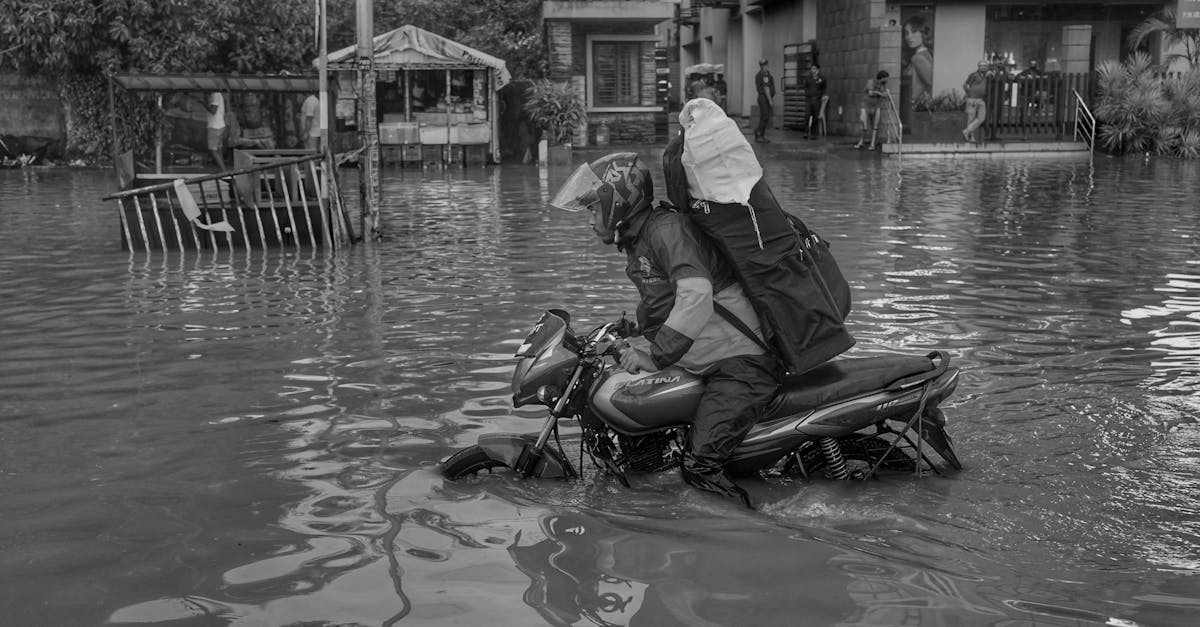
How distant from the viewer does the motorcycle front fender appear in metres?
5.21

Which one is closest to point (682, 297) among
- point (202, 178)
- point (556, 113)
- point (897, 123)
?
point (202, 178)

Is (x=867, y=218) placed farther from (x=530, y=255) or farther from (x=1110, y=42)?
(x=1110, y=42)

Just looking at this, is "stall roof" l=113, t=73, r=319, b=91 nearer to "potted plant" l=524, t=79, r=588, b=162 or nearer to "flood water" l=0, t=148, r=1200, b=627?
"flood water" l=0, t=148, r=1200, b=627

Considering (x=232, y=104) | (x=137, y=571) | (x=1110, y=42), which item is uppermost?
(x=1110, y=42)

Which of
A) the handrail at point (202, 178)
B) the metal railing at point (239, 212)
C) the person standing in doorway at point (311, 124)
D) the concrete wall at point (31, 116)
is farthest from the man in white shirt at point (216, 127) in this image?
the concrete wall at point (31, 116)

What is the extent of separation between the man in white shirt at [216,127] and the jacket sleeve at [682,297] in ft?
36.9

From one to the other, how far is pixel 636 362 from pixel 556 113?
24.7 m

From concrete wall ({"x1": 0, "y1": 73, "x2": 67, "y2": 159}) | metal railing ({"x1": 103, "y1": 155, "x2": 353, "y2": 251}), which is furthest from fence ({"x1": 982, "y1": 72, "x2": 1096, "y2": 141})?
concrete wall ({"x1": 0, "y1": 73, "x2": 67, "y2": 159})

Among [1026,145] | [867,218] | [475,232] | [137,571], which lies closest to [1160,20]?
[1026,145]

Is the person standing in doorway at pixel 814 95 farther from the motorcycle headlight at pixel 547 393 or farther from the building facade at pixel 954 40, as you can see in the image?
the motorcycle headlight at pixel 547 393

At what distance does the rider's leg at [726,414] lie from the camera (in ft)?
16.2

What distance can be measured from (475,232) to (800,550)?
35.9 feet

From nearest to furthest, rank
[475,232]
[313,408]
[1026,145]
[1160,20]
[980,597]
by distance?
[980,597] → [313,408] → [475,232] → [1026,145] → [1160,20]

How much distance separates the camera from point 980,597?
4043mm
